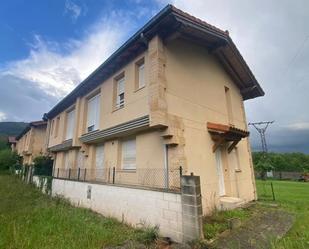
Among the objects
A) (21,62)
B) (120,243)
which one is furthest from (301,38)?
(21,62)

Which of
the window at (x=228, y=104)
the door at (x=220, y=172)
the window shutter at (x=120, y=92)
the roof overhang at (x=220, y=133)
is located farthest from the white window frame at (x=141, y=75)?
the window at (x=228, y=104)

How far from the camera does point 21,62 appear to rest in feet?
77.2

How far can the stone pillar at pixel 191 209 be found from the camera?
4.98m

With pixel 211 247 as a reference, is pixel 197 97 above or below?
above

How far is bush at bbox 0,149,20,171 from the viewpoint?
30344mm

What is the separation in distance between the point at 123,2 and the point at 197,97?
19.9ft

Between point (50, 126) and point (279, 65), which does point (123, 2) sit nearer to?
point (279, 65)

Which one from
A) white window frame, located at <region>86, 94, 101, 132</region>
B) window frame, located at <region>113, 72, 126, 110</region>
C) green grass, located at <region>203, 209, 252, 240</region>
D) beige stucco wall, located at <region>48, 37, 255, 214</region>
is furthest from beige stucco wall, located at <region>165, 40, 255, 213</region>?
white window frame, located at <region>86, 94, 101, 132</region>

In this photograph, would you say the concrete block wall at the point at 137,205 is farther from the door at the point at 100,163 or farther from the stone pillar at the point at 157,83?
the stone pillar at the point at 157,83

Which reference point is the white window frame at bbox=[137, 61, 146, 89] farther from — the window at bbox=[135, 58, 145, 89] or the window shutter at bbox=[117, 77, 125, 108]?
the window shutter at bbox=[117, 77, 125, 108]

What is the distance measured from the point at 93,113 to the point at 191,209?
9180mm

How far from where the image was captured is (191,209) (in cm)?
508

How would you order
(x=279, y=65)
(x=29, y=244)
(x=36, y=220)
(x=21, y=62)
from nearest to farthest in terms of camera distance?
(x=29, y=244) < (x=36, y=220) < (x=279, y=65) < (x=21, y=62)

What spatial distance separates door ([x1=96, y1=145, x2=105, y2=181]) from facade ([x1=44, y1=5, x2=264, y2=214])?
58 mm
